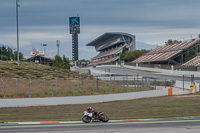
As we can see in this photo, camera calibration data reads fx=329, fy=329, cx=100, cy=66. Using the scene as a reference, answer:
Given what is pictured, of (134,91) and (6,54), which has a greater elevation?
(6,54)

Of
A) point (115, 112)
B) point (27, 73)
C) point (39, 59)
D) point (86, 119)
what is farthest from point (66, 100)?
point (39, 59)

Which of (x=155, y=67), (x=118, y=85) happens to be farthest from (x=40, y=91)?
(x=155, y=67)

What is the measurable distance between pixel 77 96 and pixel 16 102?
678 centimetres

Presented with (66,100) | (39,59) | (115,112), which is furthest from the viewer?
(39,59)

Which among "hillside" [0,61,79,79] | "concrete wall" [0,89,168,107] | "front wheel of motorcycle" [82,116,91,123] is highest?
"hillside" [0,61,79,79]

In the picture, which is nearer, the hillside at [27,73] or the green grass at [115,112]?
the green grass at [115,112]

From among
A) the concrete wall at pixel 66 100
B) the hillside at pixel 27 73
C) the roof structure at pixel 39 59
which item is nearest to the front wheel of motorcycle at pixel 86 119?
the concrete wall at pixel 66 100

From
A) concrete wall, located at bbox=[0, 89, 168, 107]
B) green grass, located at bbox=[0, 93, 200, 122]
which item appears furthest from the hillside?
green grass, located at bbox=[0, 93, 200, 122]

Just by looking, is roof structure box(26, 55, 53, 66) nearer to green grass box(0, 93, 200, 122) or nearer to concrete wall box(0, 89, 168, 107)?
concrete wall box(0, 89, 168, 107)

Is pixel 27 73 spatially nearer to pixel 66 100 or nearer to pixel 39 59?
pixel 66 100

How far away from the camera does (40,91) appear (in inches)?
1508

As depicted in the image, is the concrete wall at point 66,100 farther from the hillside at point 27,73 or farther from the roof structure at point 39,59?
the roof structure at point 39,59

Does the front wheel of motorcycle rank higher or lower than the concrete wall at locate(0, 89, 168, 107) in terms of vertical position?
higher

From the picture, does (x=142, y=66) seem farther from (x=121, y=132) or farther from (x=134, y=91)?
(x=121, y=132)
